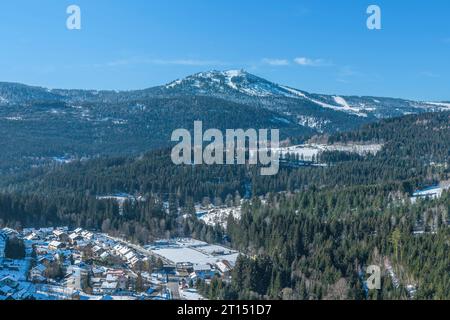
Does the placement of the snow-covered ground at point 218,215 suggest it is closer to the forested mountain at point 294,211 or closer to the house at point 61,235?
the forested mountain at point 294,211

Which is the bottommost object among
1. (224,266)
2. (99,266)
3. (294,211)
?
(224,266)

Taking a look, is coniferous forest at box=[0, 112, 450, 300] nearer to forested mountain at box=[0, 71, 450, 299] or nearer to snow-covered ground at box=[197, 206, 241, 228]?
forested mountain at box=[0, 71, 450, 299]

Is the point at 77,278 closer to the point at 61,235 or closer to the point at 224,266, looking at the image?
the point at 224,266

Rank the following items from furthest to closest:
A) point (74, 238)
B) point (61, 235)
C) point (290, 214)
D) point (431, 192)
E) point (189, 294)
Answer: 1. point (431, 192)
2. point (290, 214)
3. point (61, 235)
4. point (74, 238)
5. point (189, 294)

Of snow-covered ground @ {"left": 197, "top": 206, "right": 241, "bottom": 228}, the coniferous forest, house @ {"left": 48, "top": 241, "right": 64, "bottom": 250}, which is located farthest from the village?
snow-covered ground @ {"left": 197, "top": 206, "right": 241, "bottom": 228}

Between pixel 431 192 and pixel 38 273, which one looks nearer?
pixel 38 273

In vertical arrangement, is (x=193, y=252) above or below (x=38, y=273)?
below

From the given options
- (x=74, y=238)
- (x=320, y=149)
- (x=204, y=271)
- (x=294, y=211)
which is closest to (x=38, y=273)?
(x=204, y=271)

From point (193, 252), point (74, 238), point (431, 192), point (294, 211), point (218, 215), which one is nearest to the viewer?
point (193, 252)

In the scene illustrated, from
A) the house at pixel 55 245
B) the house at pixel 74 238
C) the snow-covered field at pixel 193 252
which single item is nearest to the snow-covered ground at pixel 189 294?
the snow-covered field at pixel 193 252
